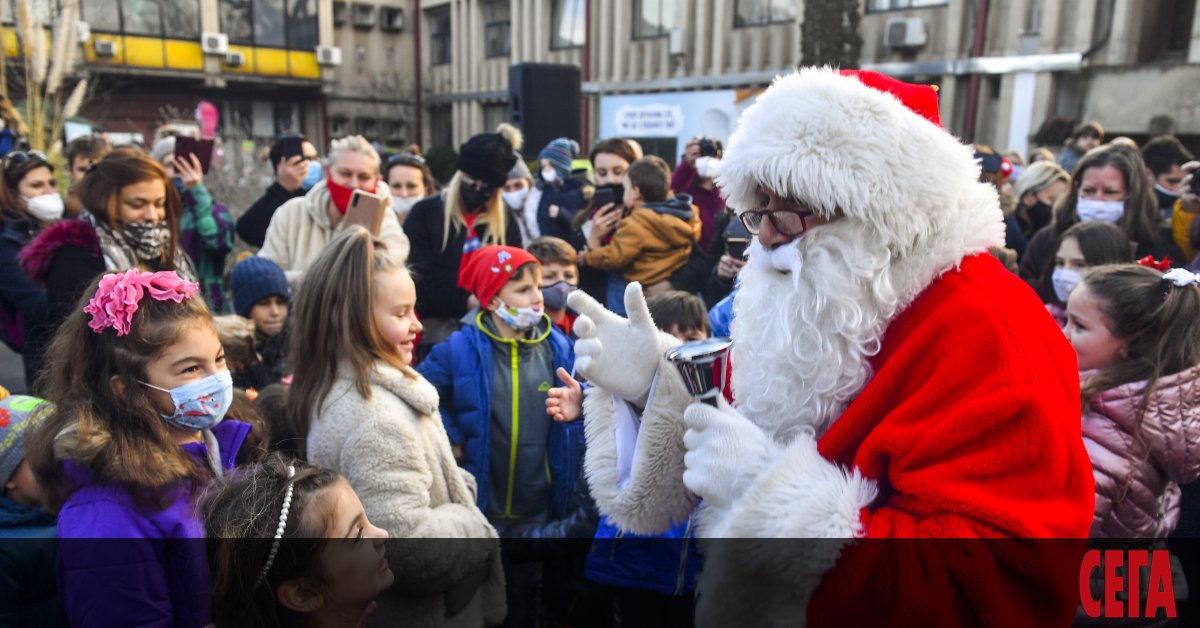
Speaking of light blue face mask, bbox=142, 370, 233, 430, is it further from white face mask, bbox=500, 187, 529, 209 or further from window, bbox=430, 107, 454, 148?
window, bbox=430, 107, 454, 148

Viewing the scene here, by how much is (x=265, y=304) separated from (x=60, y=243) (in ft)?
2.68

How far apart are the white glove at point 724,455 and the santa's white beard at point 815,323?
11 cm

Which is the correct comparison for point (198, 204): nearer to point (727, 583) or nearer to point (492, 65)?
point (727, 583)

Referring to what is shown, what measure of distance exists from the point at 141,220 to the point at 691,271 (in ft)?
9.48

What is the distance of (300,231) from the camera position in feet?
13.7

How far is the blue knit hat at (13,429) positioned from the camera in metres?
2.03

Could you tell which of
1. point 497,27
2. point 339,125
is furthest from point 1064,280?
point 339,125

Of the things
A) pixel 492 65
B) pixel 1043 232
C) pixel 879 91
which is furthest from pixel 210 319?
pixel 492 65

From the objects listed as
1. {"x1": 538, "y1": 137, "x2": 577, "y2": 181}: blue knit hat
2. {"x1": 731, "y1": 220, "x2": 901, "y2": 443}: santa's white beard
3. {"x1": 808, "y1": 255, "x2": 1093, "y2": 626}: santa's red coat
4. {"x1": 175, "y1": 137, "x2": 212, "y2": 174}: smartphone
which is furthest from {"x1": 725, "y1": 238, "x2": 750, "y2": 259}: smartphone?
{"x1": 175, "y1": 137, "x2": 212, "y2": 174}: smartphone

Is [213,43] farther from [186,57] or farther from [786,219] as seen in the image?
[786,219]

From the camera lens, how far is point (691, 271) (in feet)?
15.0

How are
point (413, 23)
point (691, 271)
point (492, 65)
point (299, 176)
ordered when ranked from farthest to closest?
point (413, 23)
point (492, 65)
point (299, 176)
point (691, 271)

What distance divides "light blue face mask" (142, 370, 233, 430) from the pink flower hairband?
0.58ft

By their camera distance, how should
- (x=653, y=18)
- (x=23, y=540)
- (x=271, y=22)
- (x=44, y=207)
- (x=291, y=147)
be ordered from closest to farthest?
(x=23, y=540)
(x=44, y=207)
(x=291, y=147)
(x=653, y=18)
(x=271, y=22)
